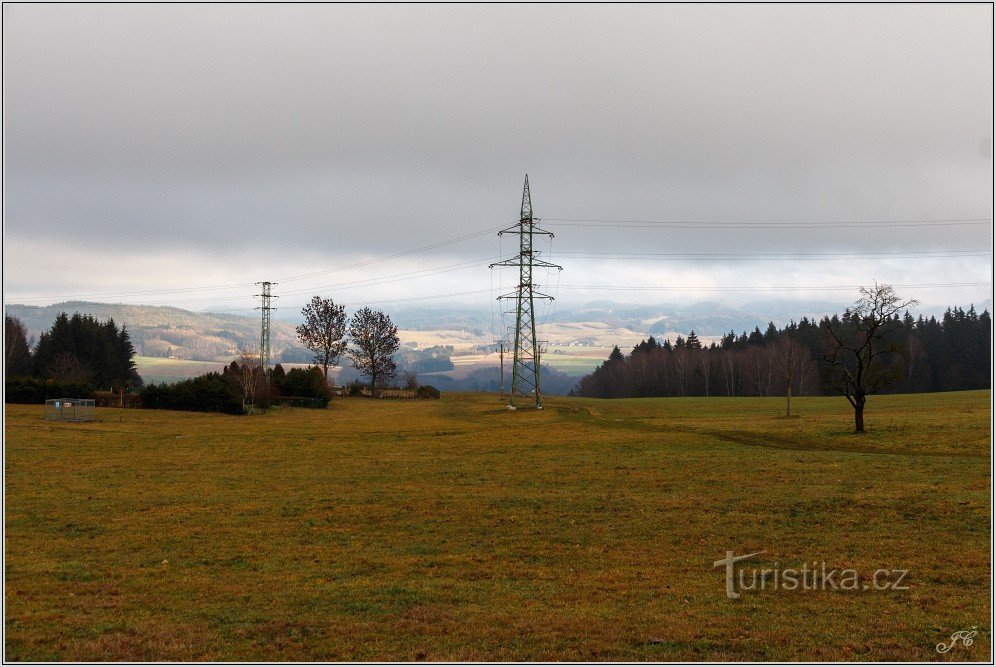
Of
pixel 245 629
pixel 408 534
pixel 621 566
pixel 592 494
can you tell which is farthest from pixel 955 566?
pixel 245 629

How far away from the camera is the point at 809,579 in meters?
16.1

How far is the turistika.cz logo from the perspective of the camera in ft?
50.7

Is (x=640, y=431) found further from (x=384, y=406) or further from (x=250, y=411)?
(x=384, y=406)

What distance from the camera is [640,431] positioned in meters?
47.9

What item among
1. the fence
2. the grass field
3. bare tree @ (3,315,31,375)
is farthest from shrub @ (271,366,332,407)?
the grass field

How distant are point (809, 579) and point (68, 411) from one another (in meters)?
58.1

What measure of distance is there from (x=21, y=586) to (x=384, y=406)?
7685 centimetres

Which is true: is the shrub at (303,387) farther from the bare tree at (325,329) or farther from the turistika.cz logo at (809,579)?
the turistika.cz logo at (809,579)

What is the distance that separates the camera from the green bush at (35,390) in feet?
215

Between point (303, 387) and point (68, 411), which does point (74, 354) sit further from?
point (68, 411)

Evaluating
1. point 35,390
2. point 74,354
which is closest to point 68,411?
point 35,390

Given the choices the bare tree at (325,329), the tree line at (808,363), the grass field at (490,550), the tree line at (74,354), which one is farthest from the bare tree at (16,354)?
the tree line at (808,363)

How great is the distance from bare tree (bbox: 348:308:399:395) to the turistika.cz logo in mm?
98763
